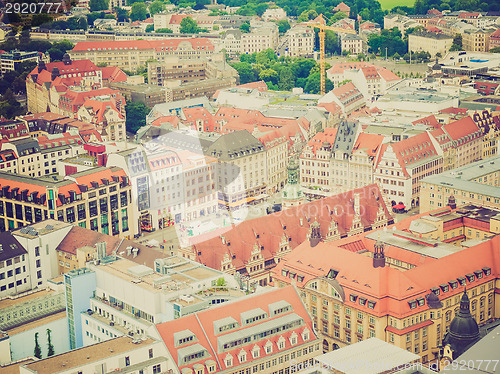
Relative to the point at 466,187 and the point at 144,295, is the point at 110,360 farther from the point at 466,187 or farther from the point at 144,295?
the point at 466,187

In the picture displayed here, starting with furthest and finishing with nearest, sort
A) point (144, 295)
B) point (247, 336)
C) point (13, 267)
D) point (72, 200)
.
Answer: point (72, 200) → point (13, 267) → point (144, 295) → point (247, 336)

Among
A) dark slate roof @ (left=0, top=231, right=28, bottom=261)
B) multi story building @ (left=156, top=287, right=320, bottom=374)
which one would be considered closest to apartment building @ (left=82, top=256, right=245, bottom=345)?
multi story building @ (left=156, top=287, right=320, bottom=374)

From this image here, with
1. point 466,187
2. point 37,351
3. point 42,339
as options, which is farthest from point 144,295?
point 466,187

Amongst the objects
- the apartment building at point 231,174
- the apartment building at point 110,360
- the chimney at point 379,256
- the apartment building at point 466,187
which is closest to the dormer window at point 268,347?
the apartment building at point 110,360

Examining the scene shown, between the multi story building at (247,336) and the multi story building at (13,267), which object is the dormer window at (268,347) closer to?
the multi story building at (247,336)

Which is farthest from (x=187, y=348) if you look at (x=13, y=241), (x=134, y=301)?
(x=13, y=241)

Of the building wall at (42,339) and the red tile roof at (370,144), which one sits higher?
the red tile roof at (370,144)
